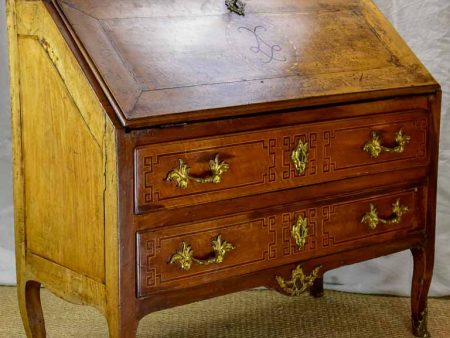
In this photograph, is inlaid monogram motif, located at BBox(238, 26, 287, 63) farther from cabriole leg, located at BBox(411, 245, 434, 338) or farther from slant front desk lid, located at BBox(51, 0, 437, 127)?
cabriole leg, located at BBox(411, 245, 434, 338)

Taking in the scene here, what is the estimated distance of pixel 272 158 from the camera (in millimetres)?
2434

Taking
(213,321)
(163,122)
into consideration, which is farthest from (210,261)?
Answer: (213,321)

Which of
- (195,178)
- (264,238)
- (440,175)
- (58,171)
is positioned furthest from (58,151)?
A: (440,175)

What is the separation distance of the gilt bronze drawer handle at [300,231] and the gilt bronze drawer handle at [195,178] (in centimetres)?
31

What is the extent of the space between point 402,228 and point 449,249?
2.49 feet

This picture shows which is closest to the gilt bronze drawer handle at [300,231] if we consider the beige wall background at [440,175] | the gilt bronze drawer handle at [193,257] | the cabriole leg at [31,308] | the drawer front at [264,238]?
the drawer front at [264,238]

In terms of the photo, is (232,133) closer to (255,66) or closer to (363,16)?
(255,66)

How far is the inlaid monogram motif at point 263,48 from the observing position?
8.35 ft

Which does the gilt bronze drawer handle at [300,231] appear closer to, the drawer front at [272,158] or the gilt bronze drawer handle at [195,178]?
the drawer front at [272,158]

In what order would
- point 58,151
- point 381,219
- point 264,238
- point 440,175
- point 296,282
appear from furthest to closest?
point 440,175 → point 381,219 → point 296,282 → point 264,238 → point 58,151

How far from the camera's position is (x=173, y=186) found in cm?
226

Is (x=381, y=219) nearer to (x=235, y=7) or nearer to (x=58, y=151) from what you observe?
(x=235, y=7)

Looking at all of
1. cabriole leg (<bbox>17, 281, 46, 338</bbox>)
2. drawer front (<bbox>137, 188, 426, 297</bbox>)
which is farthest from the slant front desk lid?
cabriole leg (<bbox>17, 281, 46, 338</bbox>)

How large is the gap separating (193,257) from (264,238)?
0.75 feet
